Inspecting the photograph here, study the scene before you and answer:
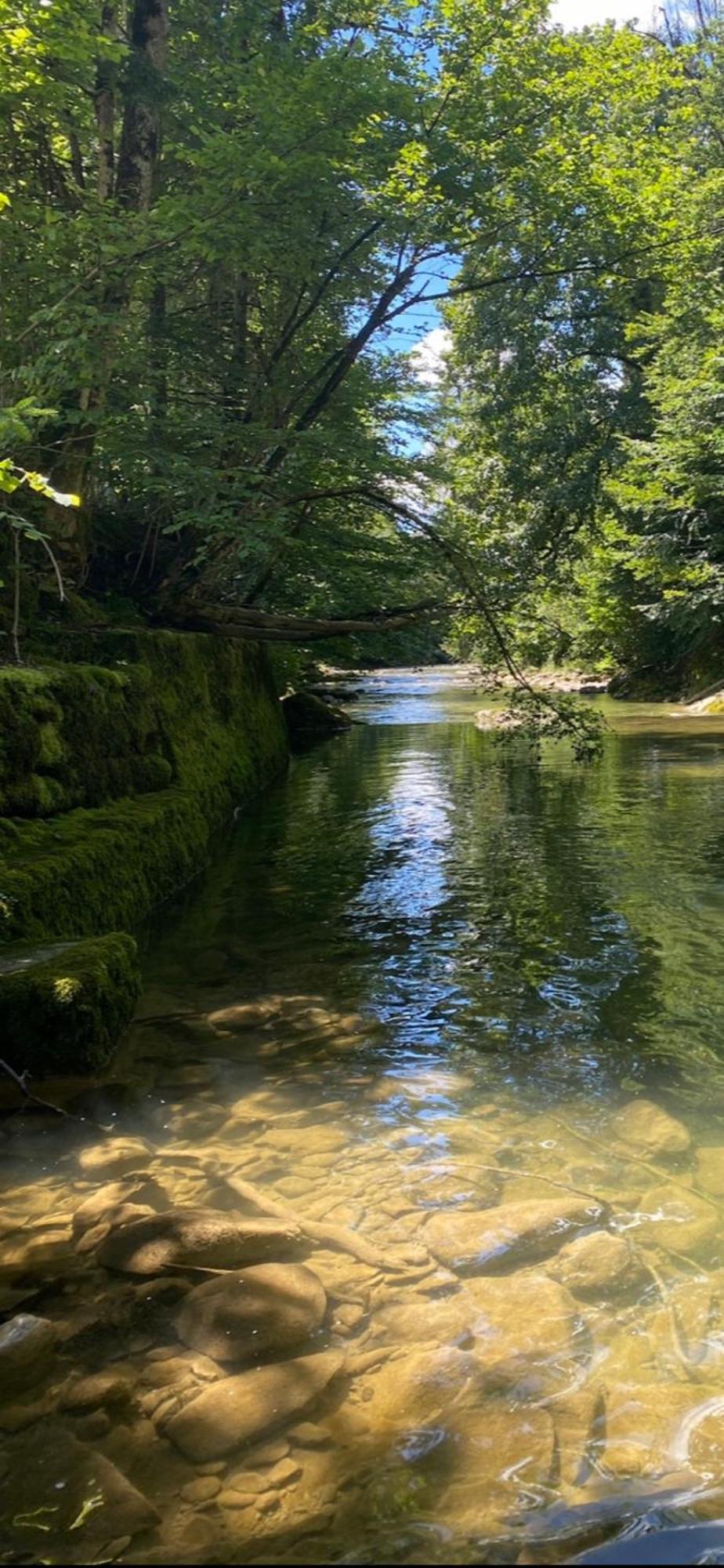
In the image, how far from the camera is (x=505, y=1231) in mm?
3344

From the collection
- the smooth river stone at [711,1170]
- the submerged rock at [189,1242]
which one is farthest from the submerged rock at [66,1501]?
the smooth river stone at [711,1170]

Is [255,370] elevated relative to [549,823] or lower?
elevated

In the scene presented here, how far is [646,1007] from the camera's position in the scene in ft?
17.9

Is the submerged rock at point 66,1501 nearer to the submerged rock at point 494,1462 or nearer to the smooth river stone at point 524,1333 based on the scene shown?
the submerged rock at point 494,1462

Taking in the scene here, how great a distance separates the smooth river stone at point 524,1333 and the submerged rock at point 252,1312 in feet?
1.72

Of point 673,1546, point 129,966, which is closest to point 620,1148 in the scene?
point 673,1546

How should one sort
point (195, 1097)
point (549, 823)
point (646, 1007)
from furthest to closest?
point (549, 823) → point (646, 1007) → point (195, 1097)

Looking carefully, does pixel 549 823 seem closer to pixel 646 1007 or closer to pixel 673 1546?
pixel 646 1007

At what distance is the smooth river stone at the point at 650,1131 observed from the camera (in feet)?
12.7

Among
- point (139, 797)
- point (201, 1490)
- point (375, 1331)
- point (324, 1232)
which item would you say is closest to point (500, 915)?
point (139, 797)

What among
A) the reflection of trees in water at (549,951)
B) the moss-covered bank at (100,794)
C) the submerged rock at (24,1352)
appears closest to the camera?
the submerged rock at (24,1352)

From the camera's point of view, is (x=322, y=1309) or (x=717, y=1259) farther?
(x=717, y=1259)

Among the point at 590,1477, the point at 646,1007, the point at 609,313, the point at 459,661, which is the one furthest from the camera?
the point at 459,661

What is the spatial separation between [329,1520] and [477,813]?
1007cm
